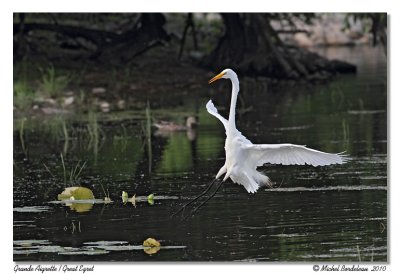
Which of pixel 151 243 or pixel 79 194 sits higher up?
pixel 79 194

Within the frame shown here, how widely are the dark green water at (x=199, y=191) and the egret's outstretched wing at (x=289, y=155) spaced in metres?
0.47

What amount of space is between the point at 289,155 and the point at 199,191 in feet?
5.19

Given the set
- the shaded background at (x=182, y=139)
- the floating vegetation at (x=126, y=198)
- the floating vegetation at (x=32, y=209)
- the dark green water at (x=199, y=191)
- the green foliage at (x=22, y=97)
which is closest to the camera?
the dark green water at (x=199, y=191)

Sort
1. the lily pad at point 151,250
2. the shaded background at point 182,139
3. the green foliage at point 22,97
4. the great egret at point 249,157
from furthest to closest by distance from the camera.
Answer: the green foliage at point 22,97 → the great egret at point 249,157 → the shaded background at point 182,139 → the lily pad at point 151,250

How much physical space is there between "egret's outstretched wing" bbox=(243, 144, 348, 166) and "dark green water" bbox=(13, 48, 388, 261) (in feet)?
1.55

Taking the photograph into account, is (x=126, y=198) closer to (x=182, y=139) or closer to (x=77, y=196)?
(x=77, y=196)

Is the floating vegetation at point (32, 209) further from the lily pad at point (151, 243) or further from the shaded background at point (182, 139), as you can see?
the lily pad at point (151, 243)

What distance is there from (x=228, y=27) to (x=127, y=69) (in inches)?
92.0

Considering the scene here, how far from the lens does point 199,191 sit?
9484 millimetres

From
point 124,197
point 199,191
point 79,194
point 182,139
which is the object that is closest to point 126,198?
point 124,197

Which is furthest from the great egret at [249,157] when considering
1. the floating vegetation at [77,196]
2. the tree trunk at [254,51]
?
the tree trunk at [254,51]

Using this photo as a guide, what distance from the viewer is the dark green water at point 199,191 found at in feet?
24.4

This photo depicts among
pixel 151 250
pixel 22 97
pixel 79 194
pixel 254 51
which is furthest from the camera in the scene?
pixel 254 51
